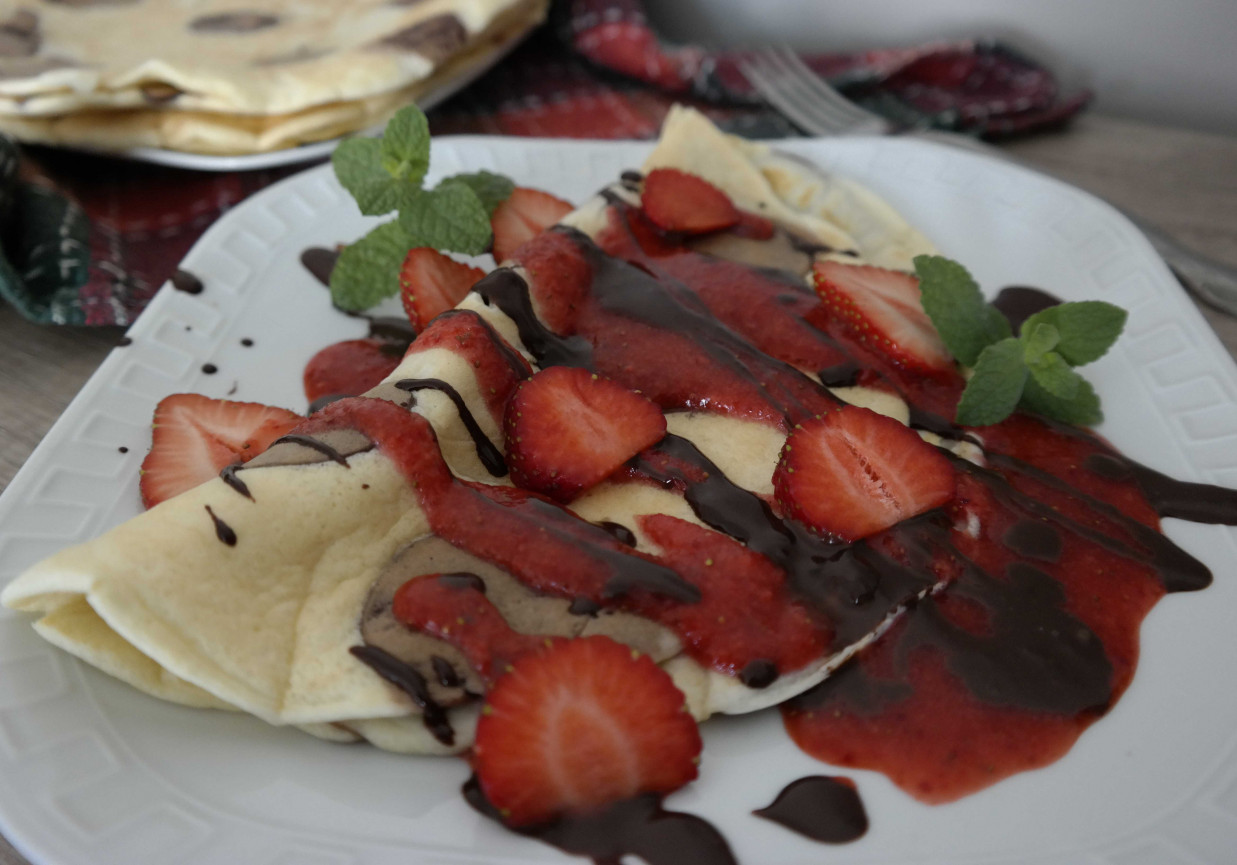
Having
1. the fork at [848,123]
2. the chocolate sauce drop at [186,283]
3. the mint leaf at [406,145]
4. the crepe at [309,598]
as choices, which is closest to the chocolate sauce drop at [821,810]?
the crepe at [309,598]

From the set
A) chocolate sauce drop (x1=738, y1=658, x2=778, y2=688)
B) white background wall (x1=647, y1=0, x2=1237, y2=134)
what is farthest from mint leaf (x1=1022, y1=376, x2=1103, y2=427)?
white background wall (x1=647, y1=0, x2=1237, y2=134)

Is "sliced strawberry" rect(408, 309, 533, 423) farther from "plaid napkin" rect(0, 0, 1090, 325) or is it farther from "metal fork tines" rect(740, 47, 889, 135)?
"metal fork tines" rect(740, 47, 889, 135)

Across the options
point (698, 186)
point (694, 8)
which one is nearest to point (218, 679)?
point (698, 186)

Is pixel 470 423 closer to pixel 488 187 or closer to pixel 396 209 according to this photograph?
Answer: pixel 396 209

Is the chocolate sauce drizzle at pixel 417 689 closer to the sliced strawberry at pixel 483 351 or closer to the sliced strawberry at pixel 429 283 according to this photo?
the sliced strawberry at pixel 483 351

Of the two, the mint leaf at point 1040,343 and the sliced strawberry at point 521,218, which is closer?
the mint leaf at point 1040,343

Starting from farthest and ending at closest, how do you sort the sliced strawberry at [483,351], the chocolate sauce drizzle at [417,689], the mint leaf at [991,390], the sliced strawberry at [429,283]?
the sliced strawberry at [429,283], the mint leaf at [991,390], the sliced strawberry at [483,351], the chocolate sauce drizzle at [417,689]

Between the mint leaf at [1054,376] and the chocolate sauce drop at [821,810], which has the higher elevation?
the mint leaf at [1054,376]
